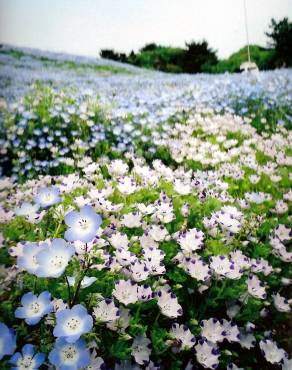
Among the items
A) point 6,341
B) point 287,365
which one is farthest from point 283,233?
point 6,341

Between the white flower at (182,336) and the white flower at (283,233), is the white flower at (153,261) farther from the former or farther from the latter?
the white flower at (283,233)

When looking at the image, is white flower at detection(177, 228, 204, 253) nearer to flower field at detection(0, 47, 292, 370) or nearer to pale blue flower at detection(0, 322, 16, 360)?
flower field at detection(0, 47, 292, 370)

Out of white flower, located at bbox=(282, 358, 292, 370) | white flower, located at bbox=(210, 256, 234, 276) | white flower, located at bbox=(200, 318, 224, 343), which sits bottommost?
white flower, located at bbox=(282, 358, 292, 370)

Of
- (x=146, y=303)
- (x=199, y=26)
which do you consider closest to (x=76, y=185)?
(x=146, y=303)

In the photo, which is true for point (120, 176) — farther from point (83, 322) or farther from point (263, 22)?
point (263, 22)

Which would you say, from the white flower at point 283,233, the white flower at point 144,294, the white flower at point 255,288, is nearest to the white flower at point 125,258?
the white flower at point 144,294

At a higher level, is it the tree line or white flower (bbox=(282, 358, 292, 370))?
the tree line

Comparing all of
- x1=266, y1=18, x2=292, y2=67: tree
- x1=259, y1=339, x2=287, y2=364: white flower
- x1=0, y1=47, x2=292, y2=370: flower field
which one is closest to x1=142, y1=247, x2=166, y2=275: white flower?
x1=0, y1=47, x2=292, y2=370: flower field
